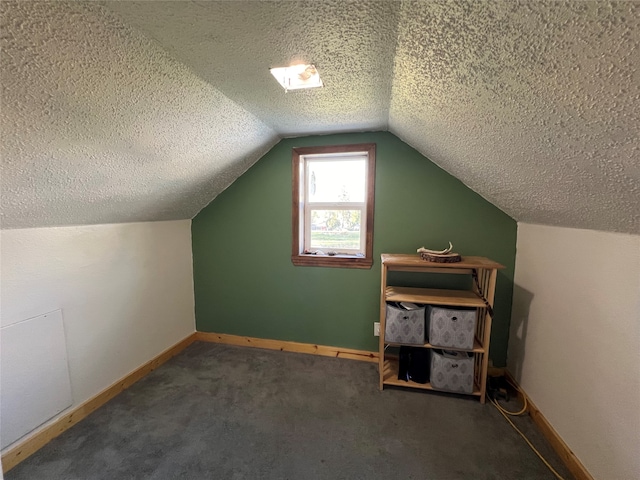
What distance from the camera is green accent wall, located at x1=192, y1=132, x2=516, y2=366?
7.00ft

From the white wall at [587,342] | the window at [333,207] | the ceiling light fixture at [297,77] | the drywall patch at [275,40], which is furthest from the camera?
the window at [333,207]

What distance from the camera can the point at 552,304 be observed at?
63.2 inches

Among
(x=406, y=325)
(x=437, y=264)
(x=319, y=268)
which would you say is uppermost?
(x=437, y=264)

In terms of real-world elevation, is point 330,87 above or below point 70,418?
above

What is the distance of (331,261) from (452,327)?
1.07 metres

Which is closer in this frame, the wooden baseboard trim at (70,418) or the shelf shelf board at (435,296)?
the wooden baseboard trim at (70,418)

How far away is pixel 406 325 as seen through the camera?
6.18ft

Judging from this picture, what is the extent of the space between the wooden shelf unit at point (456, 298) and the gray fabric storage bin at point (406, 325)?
0.18 feet

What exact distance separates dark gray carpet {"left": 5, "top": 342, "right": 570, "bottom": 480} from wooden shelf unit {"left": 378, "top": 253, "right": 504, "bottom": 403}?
13 centimetres

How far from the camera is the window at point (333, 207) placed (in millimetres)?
2312

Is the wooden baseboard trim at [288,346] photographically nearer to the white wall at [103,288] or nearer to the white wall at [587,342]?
the white wall at [103,288]

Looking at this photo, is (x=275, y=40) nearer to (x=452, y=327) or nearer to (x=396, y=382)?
(x=452, y=327)

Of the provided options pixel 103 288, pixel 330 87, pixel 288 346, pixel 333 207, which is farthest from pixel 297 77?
pixel 288 346

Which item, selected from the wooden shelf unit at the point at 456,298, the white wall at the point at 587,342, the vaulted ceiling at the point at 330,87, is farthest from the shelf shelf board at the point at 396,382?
the vaulted ceiling at the point at 330,87
